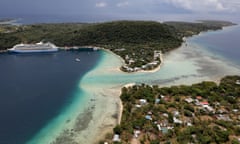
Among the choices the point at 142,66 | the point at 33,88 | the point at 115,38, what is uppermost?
the point at 115,38

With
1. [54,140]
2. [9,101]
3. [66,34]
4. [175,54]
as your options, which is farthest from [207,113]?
[66,34]

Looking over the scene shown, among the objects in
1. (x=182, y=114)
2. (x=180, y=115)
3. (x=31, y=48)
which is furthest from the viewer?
(x=31, y=48)

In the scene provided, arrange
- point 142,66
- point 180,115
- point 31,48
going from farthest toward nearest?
1. point 31,48
2. point 142,66
3. point 180,115

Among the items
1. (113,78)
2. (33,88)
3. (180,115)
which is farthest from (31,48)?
(180,115)

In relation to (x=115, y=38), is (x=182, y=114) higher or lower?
lower

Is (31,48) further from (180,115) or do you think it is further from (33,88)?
(180,115)

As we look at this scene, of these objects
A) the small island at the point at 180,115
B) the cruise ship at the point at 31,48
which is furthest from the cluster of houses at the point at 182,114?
the cruise ship at the point at 31,48

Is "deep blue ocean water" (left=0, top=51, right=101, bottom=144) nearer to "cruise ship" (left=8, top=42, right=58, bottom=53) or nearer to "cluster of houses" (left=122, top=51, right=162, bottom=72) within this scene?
"cruise ship" (left=8, top=42, right=58, bottom=53)

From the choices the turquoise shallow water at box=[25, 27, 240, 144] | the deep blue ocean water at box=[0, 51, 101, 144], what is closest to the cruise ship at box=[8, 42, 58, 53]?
the deep blue ocean water at box=[0, 51, 101, 144]
